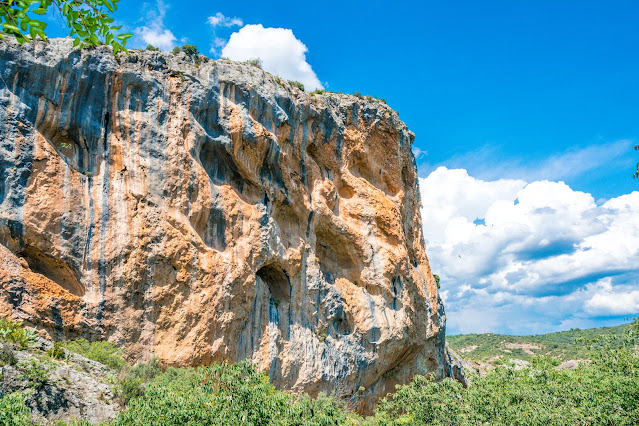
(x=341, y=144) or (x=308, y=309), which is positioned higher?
(x=341, y=144)

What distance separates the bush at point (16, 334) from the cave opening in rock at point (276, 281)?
970 cm

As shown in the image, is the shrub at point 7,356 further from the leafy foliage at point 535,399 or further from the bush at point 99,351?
the leafy foliage at point 535,399

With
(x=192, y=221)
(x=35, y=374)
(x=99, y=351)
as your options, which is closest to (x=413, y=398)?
(x=192, y=221)

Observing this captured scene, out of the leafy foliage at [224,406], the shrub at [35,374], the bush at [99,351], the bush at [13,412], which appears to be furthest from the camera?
the bush at [99,351]

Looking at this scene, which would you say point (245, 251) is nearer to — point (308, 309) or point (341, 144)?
point (308, 309)

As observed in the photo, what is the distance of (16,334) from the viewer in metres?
13.9

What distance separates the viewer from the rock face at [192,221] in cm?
1678


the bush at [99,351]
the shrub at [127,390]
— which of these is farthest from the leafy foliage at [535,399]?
the bush at [99,351]

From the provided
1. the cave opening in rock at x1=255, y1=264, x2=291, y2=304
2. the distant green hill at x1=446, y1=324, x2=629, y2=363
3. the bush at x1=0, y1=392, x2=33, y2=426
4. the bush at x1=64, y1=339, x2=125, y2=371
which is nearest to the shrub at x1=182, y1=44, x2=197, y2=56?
the cave opening in rock at x1=255, y1=264, x2=291, y2=304

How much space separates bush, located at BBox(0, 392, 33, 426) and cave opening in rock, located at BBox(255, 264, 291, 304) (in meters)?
13.4

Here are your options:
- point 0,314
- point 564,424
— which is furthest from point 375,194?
point 0,314

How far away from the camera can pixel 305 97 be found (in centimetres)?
2494

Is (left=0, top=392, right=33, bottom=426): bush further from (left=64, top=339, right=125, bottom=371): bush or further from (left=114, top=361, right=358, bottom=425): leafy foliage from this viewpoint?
(left=64, top=339, right=125, bottom=371): bush

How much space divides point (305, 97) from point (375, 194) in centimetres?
675
